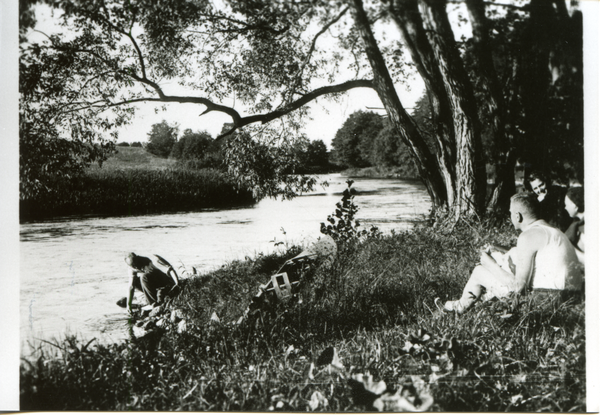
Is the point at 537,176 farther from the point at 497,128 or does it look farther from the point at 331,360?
the point at 331,360

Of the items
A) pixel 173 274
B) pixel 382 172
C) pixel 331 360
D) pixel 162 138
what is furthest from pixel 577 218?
pixel 162 138

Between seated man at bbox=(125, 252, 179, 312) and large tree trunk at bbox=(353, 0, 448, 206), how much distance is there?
2322 millimetres

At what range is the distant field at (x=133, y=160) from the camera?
12.0ft

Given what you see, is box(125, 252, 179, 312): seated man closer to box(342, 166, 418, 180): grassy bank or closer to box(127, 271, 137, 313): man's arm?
box(127, 271, 137, 313): man's arm

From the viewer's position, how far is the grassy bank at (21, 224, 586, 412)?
9.65 ft

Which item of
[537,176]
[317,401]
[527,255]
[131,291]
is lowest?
[317,401]

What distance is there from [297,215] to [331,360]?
4.32ft

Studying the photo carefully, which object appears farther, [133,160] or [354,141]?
[354,141]

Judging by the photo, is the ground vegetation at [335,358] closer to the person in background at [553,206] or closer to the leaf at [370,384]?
the leaf at [370,384]

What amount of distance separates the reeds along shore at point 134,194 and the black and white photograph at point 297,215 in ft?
0.05

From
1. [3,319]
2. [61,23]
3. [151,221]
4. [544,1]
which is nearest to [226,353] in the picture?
[151,221]

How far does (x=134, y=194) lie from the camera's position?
3.70m

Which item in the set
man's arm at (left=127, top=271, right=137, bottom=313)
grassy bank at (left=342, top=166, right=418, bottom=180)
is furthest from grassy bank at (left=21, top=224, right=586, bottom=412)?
grassy bank at (left=342, top=166, right=418, bottom=180)

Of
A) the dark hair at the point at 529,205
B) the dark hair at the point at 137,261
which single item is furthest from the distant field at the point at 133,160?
the dark hair at the point at 529,205
